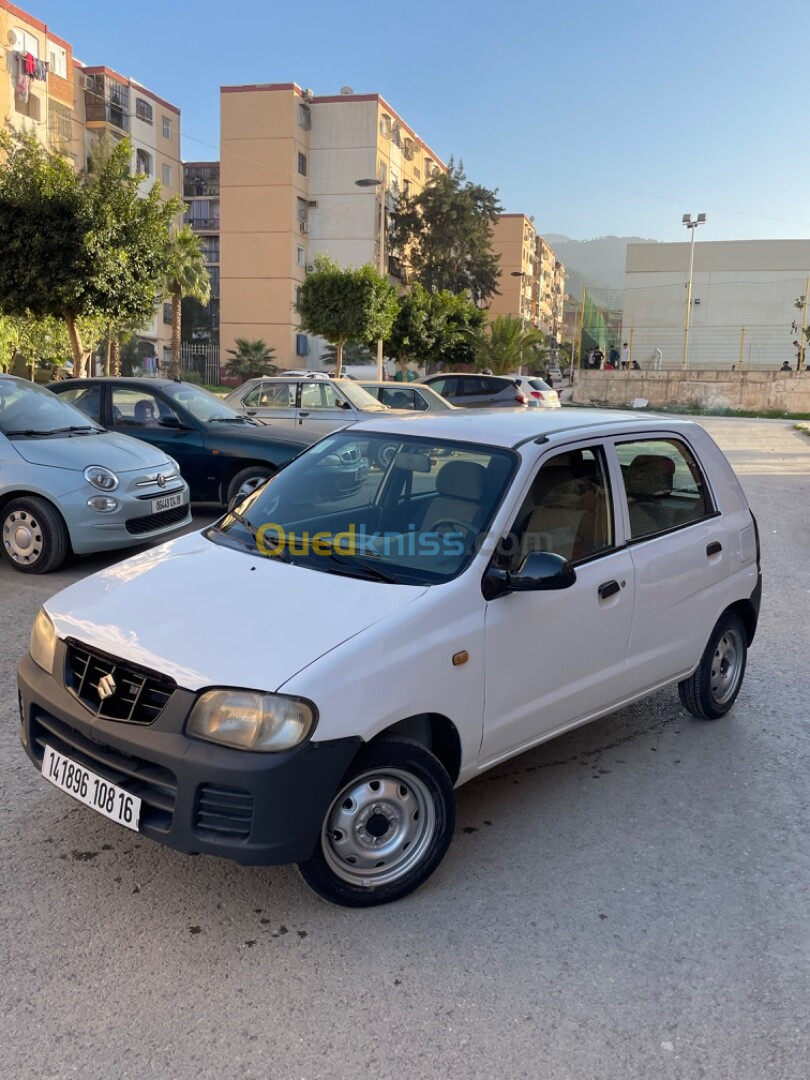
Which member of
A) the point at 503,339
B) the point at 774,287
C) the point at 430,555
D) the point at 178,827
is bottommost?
the point at 178,827

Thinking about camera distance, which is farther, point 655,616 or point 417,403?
point 417,403

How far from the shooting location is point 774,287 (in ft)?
169

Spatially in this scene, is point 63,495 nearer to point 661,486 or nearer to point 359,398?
point 661,486

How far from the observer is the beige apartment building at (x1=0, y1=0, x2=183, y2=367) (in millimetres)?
41938

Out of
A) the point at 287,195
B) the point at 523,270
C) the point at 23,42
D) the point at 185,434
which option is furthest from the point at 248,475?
the point at 523,270

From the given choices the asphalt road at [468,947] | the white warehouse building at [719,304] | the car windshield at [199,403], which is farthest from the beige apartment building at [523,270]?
the asphalt road at [468,947]

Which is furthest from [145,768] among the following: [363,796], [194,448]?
[194,448]

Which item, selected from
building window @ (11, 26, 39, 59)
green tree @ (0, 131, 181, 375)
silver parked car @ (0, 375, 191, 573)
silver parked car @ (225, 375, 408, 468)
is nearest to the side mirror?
silver parked car @ (0, 375, 191, 573)

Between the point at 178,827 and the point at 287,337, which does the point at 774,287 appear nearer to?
the point at 287,337

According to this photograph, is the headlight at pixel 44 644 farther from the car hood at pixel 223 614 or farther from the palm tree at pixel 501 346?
the palm tree at pixel 501 346

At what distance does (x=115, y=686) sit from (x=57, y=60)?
5287 centimetres

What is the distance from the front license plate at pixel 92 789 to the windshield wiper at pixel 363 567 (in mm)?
1120

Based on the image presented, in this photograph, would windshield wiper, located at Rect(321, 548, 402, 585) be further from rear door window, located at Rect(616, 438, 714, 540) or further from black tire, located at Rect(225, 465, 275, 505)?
black tire, located at Rect(225, 465, 275, 505)

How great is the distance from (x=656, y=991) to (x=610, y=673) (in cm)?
143
